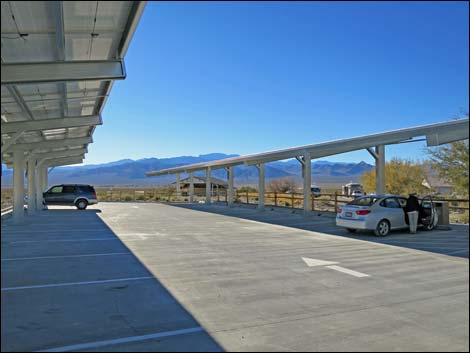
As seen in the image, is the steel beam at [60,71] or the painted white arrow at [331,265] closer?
the steel beam at [60,71]

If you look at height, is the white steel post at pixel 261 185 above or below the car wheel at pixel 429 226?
above

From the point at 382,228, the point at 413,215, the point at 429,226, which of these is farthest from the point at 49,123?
Answer: the point at 429,226

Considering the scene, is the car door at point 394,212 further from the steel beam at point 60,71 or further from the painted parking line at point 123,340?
the painted parking line at point 123,340

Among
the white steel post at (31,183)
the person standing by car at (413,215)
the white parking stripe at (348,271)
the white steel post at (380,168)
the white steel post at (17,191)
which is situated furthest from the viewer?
the white steel post at (31,183)

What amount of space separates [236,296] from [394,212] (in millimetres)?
8805

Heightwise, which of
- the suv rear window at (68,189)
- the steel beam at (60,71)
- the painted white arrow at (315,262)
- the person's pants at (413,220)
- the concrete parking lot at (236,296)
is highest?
the steel beam at (60,71)

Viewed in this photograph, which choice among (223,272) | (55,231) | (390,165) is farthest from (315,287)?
(390,165)

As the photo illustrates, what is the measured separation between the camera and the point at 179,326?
4.78 m

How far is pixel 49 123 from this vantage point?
534 inches

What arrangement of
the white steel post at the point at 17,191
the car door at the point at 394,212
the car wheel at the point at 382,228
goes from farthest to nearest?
the white steel post at the point at 17,191, the car door at the point at 394,212, the car wheel at the point at 382,228

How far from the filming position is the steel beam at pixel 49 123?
12.7m

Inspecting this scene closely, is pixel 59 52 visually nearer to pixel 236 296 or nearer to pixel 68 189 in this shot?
pixel 236 296

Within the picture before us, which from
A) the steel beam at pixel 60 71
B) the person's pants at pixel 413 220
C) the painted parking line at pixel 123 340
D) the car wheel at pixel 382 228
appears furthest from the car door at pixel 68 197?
the painted parking line at pixel 123 340

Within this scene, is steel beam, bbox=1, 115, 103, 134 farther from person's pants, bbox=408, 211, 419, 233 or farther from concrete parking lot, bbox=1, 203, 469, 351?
person's pants, bbox=408, 211, 419, 233
